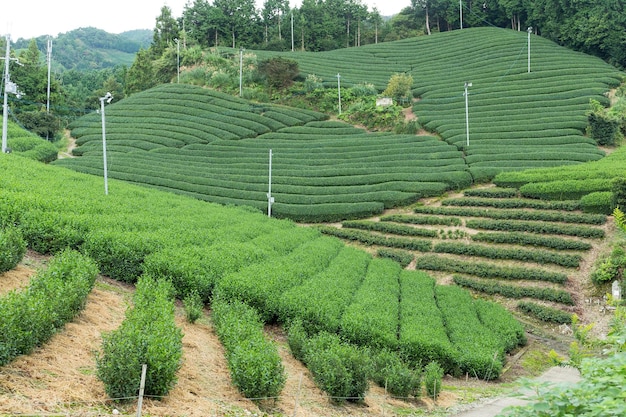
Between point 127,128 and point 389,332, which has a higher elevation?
point 127,128

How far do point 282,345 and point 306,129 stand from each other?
40.7 meters

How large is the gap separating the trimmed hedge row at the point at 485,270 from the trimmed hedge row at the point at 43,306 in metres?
19.0

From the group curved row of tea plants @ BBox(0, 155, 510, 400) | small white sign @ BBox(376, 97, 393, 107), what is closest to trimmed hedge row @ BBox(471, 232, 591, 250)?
curved row of tea plants @ BBox(0, 155, 510, 400)

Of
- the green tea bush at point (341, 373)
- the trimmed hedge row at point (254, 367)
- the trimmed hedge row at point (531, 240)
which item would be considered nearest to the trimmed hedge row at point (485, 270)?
the trimmed hedge row at point (531, 240)

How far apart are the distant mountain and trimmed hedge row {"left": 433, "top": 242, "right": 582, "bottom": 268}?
129761 mm

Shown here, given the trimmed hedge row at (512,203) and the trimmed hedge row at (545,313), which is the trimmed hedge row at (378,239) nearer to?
the trimmed hedge row at (512,203)

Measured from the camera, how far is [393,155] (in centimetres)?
4534

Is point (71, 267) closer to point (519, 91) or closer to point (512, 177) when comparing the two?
point (512, 177)

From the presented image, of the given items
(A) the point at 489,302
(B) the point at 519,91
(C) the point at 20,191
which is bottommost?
(A) the point at 489,302

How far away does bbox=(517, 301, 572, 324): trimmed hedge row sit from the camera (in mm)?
24125

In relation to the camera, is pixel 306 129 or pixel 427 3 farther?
pixel 427 3

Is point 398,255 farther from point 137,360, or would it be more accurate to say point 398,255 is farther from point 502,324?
point 137,360

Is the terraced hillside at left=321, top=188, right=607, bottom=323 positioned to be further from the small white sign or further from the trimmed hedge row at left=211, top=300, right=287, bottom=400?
the small white sign

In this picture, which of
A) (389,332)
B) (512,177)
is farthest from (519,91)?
(389,332)
